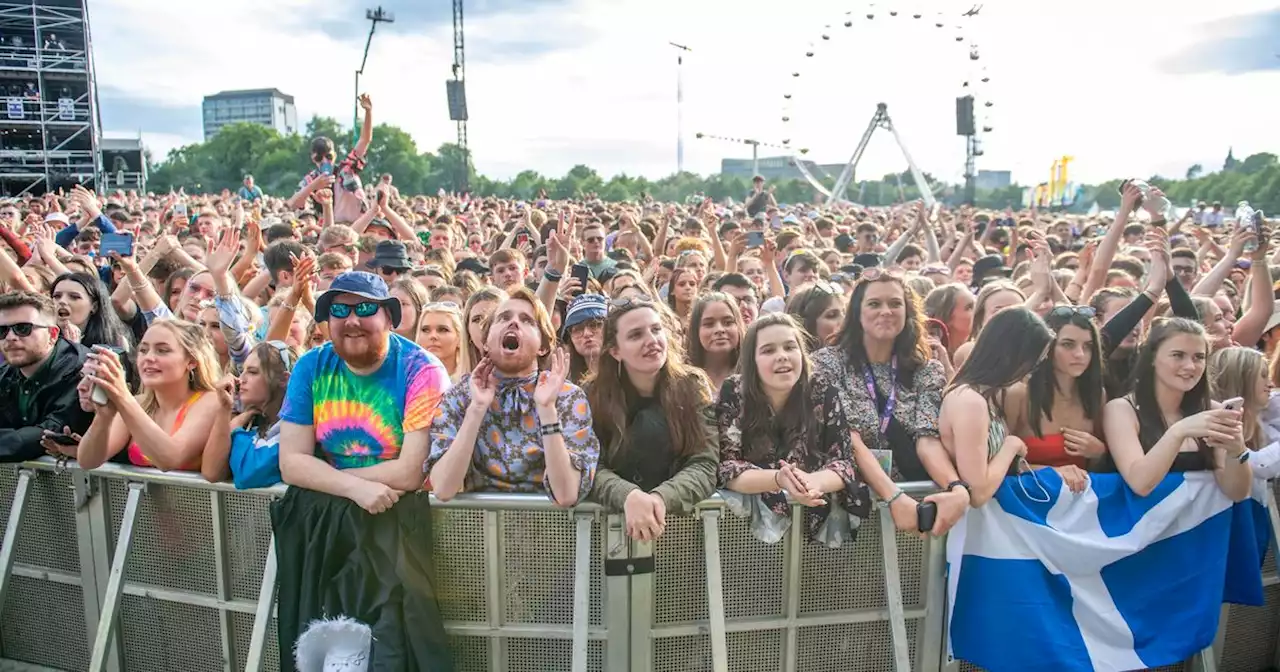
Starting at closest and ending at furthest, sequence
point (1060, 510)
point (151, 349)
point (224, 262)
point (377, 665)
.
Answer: point (377, 665) < point (1060, 510) < point (151, 349) < point (224, 262)

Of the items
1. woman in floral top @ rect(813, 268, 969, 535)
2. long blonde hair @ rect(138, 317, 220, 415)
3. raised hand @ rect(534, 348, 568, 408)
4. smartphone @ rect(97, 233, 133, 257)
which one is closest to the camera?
raised hand @ rect(534, 348, 568, 408)

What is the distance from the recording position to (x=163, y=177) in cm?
7669

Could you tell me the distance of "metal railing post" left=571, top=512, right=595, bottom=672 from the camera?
331cm

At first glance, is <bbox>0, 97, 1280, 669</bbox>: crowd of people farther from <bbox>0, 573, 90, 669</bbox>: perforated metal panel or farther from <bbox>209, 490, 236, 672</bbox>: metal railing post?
<bbox>0, 573, 90, 669</bbox>: perforated metal panel

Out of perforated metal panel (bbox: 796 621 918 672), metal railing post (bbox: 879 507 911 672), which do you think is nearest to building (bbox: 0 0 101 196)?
perforated metal panel (bbox: 796 621 918 672)

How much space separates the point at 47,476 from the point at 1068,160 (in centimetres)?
8362

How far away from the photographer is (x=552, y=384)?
3.23 meters

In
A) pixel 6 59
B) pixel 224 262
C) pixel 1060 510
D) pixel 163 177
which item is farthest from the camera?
pixel 163 177

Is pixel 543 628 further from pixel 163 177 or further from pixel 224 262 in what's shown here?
pixel 163 177

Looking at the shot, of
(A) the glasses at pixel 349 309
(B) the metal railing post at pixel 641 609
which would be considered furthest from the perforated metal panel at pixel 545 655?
(A) the glasses at pixel 349 309

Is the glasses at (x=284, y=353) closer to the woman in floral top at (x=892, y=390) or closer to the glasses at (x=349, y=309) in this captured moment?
the glasses at (x=349, y=309)

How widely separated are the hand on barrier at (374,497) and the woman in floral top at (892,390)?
174 cm

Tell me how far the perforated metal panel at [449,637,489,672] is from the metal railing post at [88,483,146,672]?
4.61ft

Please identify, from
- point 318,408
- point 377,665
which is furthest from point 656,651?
point 318,408
